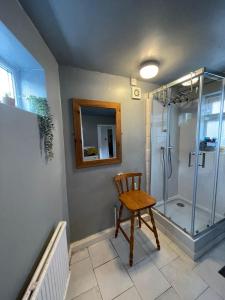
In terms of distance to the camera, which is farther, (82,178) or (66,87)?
(82,178)

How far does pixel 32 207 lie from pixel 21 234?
6.0 inches

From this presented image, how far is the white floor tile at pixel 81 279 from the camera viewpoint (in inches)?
46.1

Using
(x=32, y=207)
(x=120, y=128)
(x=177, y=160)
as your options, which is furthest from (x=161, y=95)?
(x=32, y=207)

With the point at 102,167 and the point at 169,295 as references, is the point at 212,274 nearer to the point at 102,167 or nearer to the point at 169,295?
the point at 169,295

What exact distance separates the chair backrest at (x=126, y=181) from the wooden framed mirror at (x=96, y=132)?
0.23 m

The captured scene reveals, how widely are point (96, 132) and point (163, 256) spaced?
172cm

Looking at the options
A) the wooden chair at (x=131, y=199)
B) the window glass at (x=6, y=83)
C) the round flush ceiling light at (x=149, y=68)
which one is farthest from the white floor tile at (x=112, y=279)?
the round flush ceiling light at (x=149, y=68)

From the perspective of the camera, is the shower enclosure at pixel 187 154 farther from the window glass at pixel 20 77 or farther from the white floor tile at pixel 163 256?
the window glass at pixel 20 77

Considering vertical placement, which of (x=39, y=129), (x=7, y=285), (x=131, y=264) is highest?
(x=39, y=129)

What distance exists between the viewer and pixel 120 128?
5.77 ft

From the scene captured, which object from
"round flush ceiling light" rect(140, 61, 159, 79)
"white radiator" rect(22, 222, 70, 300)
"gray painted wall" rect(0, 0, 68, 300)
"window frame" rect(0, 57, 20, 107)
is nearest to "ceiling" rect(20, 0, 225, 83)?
"round flush ceiling light" rect(140, 61, 159, 79)

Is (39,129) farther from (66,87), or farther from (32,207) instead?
(66,87)

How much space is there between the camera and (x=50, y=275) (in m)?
0.81

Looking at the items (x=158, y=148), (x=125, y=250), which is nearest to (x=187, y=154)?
(x=158, y=148)
